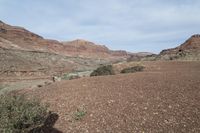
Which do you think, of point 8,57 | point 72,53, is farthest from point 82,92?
point 72,53

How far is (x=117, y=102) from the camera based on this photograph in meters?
7.69

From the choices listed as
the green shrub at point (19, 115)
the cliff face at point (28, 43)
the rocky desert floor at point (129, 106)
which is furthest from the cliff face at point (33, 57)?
the green shrub at point (19, 115)

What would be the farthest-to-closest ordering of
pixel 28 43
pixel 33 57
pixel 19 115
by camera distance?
pixel 28 43, pixel 33 57, pixel 19 115

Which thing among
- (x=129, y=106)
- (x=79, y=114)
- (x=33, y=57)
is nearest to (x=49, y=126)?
(x=79, y=114)

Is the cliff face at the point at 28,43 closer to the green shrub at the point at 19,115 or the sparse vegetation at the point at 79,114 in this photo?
the sparse vegetation at the point at 79,114

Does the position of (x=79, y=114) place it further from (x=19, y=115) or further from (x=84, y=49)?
(x=84, y=49)

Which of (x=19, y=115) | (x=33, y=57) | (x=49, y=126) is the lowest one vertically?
(x=49, y=126)

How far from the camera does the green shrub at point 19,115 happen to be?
4.98m

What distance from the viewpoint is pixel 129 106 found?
7.30m

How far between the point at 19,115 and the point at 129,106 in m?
3.10

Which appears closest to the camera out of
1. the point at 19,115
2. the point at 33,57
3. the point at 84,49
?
the point at 19,115

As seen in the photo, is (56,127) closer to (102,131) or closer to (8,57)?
(102,131)

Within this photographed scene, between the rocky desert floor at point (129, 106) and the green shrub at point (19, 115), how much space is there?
962 millimetres

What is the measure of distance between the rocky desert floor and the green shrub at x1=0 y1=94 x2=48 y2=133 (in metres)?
0.96
